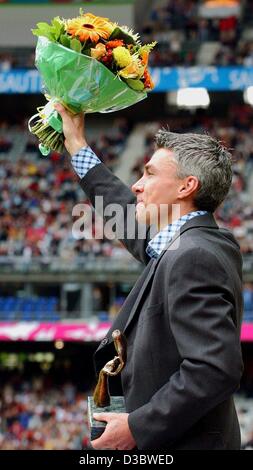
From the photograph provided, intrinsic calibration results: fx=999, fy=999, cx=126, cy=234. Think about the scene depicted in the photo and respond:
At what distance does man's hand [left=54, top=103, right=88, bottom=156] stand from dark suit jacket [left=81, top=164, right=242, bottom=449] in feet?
2.10

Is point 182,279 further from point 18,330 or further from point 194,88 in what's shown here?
point 194,88

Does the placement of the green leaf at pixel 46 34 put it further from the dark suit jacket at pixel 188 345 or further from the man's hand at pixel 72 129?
the dark suit jacket at pixel 188 345

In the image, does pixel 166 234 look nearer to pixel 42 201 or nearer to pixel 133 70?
pixel 133 70

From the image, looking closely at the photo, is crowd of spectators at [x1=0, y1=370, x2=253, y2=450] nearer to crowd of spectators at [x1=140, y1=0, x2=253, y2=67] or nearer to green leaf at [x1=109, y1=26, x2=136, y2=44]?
crowd of spectators at [x1=140, y1=0, x2=253, y2=67]

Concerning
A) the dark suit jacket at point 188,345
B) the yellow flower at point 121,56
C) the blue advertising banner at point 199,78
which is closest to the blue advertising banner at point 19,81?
the blue advertising banner at point 199,78

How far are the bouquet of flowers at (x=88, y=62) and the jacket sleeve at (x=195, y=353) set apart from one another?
0.85 meters

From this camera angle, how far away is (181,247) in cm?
277

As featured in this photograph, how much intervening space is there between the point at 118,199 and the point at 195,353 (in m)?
1.08

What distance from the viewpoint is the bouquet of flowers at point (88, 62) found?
10.8 ft

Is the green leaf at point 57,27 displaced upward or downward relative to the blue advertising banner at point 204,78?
upward

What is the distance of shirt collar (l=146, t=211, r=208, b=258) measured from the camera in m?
2.96

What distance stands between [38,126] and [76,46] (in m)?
0.35

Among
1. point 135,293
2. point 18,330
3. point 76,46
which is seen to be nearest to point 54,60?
point 76,46

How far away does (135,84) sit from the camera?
11.1ft
